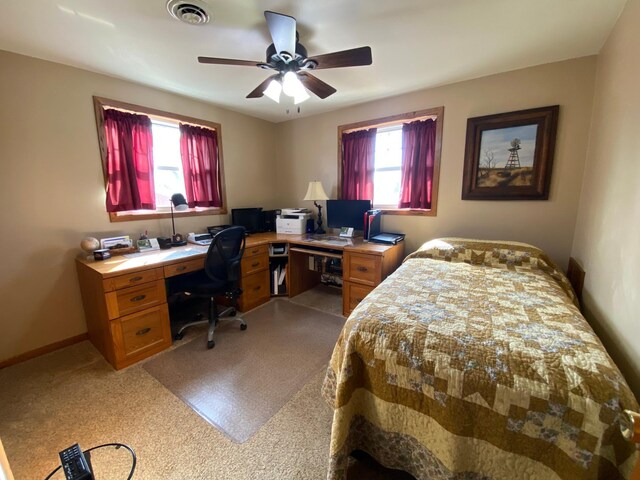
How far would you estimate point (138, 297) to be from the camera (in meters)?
2.07

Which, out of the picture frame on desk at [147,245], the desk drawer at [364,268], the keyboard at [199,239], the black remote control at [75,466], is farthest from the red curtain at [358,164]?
the black remote control at [75,466]

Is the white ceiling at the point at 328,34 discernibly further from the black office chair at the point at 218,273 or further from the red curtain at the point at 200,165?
the black office chair at the point at 218,273

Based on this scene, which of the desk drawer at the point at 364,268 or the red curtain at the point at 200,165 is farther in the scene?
the red curtain at the point at 200,165

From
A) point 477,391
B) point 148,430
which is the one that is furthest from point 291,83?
point 148,430

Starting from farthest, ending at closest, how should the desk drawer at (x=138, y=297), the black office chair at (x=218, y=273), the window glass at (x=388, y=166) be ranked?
the window glass at (x=388, y=166)
the black office chair at (x=218, y=273)
the desk drawer at (x=138, y=297)

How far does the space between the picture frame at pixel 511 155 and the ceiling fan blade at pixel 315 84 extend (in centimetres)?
147

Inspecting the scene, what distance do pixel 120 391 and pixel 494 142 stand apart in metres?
3.69

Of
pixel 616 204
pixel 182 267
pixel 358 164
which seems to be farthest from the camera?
pixel 358 164

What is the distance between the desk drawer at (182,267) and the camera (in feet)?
7.33

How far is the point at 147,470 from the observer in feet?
4.21

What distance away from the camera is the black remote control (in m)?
Result: 0.88

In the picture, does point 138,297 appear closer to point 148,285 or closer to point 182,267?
point 148,285

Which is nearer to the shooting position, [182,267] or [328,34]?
[328,34]

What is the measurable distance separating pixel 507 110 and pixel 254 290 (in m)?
3.15
